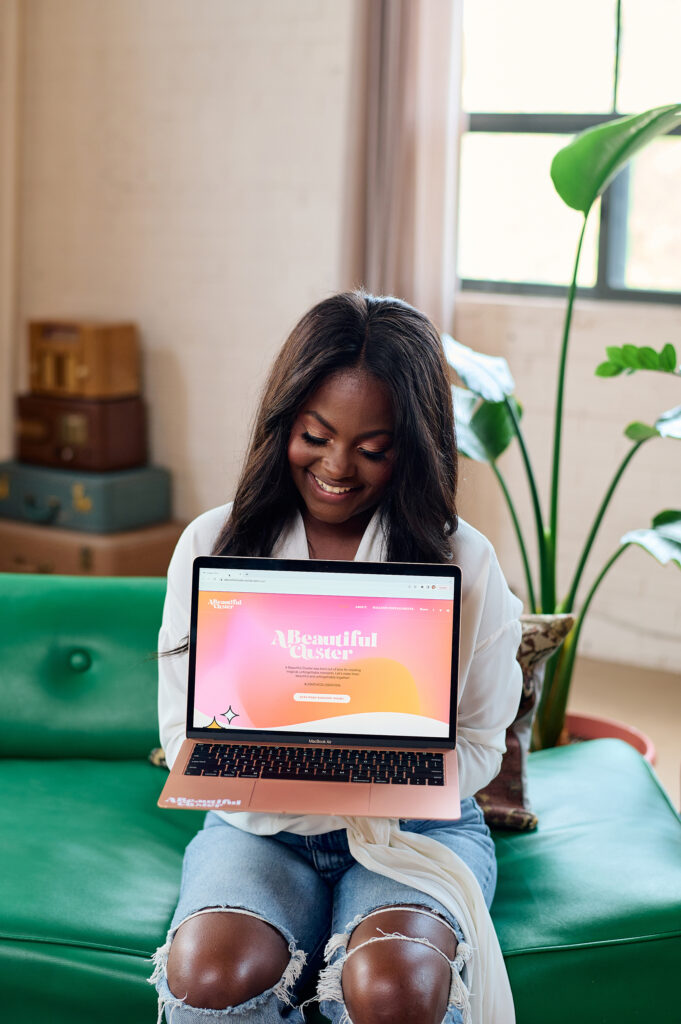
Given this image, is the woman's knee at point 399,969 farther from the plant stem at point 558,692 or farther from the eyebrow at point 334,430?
the plant stem at point 558,692

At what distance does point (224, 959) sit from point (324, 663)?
14.9 inches

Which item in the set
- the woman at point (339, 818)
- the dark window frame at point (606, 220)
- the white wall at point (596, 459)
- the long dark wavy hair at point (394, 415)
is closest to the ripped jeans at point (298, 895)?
the woman at point (339, 818)

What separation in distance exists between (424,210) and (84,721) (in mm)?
2458

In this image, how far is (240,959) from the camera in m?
1.29

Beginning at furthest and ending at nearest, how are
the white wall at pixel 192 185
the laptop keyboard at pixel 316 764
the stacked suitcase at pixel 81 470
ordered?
the stacked suitcase at pixel 81 470 → the white wall at pixel 192 185 → the laptop keyboard at pixel 316 764

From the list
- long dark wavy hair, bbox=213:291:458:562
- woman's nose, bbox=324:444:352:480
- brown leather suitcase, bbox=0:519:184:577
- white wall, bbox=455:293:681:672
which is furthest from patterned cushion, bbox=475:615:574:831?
brown leather suitcase, bbox=0:519:184:577

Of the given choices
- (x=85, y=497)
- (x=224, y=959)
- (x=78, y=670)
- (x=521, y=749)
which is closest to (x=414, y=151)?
(x=85, y=497)

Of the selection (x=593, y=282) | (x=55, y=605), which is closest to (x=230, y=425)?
(x=593, y=282)

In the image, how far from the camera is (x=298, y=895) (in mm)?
1432

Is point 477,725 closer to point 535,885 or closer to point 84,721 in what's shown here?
point 535,885

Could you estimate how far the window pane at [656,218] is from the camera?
3.70 meters

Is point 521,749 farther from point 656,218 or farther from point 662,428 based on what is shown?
point 656,218

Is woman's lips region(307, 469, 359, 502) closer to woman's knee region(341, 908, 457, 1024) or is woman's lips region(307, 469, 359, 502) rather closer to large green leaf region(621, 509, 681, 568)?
woman's knee region(341, 908, 457, 1024)

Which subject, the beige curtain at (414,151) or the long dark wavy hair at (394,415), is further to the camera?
the beige curtain at (414,151)
